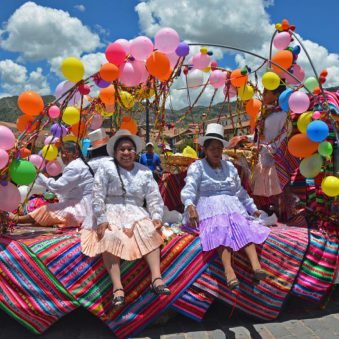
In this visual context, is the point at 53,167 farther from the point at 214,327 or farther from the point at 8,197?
the point at 214,327

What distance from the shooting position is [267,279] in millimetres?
3262

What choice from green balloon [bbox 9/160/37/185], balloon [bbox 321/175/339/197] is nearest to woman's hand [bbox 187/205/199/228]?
balloon [bbox 321/175/339/197]

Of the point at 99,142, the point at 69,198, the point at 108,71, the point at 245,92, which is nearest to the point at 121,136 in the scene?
the point at 108,71

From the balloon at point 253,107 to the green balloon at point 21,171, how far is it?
3131mm

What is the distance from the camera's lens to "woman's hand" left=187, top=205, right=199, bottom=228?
329 centimetres

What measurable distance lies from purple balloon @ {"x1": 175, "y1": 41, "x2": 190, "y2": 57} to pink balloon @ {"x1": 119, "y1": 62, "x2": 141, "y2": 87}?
48 cm

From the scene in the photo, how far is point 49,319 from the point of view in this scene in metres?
2.99

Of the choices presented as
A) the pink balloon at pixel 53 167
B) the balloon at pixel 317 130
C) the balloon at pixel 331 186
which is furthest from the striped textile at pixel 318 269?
the pink balloon at pixel 53 167

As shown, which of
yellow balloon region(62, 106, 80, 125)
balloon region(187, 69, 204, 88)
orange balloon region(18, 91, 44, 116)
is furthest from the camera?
balloon region(187, 69, 204, 88)

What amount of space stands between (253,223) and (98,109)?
3003 mm

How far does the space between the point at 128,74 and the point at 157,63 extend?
0.32 meters

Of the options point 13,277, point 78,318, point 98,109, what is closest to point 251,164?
point 98,109

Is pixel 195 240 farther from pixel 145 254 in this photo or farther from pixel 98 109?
pixel 98 109

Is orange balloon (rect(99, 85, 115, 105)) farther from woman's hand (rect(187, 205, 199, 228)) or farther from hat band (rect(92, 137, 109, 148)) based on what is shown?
woman's hand (rect(187, 205, 199, 228))
